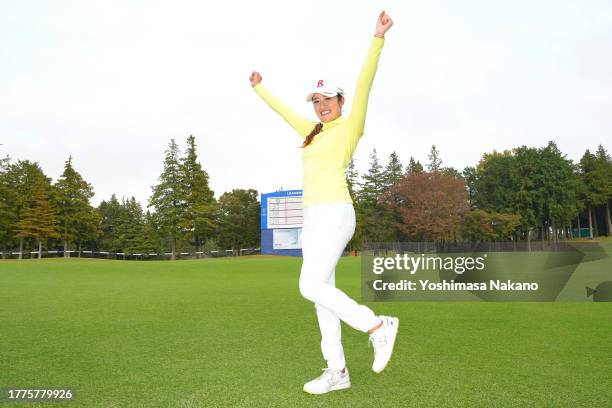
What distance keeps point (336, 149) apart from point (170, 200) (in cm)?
6405

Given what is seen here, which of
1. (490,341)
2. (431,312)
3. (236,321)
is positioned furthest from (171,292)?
(490,341)

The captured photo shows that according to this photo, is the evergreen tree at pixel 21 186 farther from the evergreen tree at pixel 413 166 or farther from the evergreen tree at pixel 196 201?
the evergreen tree at pixel 413 166

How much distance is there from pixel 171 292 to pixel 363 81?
12668 millimetres

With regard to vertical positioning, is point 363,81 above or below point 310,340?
above

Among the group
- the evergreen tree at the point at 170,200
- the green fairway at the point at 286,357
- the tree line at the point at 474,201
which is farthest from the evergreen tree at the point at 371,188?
the green fairway at the point at 286,357

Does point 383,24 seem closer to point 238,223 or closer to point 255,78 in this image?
point 255,78

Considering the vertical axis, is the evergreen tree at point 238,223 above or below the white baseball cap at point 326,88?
above

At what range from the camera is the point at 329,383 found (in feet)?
14.5

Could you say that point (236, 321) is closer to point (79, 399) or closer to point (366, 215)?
point (79, 399)

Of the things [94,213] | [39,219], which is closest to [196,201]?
[94,213]

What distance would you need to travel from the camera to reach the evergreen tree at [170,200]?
66062 millimetres

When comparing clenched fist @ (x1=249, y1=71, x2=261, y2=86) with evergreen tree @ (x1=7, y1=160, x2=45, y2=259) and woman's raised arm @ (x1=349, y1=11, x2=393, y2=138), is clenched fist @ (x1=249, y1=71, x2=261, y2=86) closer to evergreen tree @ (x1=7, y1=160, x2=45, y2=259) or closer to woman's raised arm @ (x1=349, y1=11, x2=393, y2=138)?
woman's raised arm @ (x1=349, y1=11, x2=393, y2=138)

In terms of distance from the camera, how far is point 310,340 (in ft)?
23.1

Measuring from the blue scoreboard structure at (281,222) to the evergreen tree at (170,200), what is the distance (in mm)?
10569
